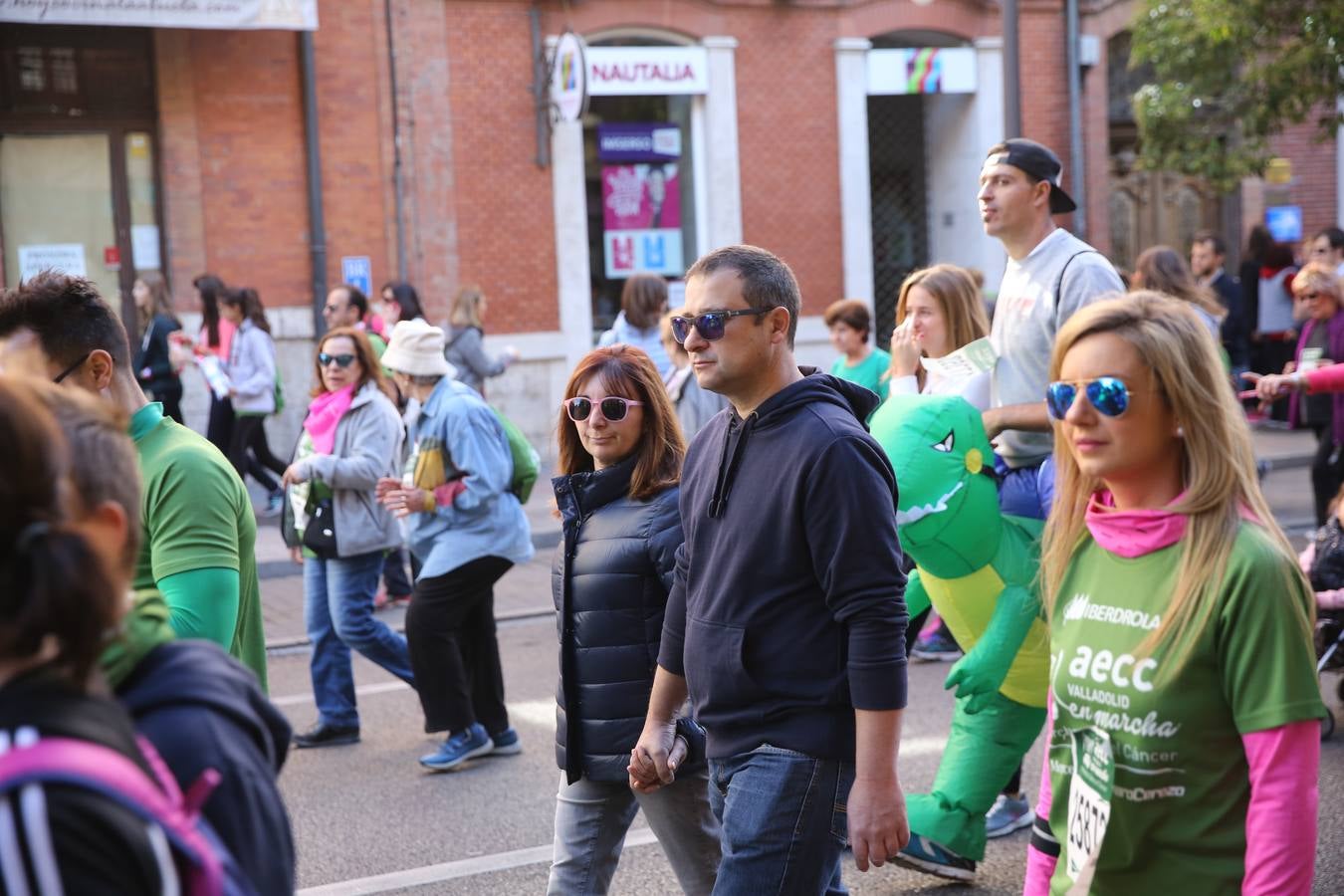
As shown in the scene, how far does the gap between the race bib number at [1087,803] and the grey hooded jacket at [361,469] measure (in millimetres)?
4735

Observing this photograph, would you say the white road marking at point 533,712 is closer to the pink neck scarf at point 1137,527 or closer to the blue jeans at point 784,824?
the blue jeans at point 784,824

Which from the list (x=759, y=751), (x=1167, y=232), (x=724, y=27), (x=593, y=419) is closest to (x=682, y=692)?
(x=759, y=751)

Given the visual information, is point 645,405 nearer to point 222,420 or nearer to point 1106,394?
point 1106,394

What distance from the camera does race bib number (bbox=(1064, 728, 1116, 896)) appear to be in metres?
2.54

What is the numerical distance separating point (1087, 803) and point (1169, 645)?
0.30 meters

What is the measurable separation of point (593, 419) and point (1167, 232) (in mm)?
18900

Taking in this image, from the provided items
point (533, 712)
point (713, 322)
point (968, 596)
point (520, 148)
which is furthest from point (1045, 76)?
point (713, 322)

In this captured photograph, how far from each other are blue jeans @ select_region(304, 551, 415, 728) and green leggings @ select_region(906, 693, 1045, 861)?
292 cm

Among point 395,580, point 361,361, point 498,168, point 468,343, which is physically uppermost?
point 498,168

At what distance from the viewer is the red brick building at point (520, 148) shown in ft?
50.9

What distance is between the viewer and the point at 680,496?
3.52m

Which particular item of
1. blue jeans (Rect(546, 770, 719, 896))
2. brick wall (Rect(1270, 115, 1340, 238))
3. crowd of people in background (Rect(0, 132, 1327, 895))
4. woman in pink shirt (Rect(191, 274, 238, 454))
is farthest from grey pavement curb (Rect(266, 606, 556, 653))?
brick wall (Rect(1270, 115, 1340, 238))

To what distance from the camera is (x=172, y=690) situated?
1.75 metres

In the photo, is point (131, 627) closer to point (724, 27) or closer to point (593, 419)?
point (593, 419)
